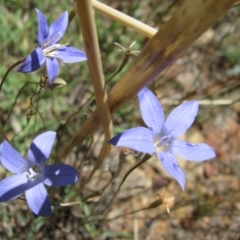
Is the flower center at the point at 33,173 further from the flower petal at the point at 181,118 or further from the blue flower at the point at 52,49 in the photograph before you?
the flower petal at the point at 181,118

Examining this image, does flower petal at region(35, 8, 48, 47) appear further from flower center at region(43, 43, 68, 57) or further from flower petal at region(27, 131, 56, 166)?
flower petal at region(27, 131, 56, 166)

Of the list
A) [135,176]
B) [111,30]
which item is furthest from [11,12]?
[135,176]

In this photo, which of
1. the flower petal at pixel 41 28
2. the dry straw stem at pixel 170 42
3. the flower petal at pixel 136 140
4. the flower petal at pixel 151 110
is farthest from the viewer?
the flower petal at pixel 41 28

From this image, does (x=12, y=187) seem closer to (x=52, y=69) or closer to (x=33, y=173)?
(x=33, y=173)

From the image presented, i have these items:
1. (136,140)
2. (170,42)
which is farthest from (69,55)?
(170,42)

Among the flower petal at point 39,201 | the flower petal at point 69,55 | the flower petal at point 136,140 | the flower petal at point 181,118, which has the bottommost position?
the flower petal at point 39,201

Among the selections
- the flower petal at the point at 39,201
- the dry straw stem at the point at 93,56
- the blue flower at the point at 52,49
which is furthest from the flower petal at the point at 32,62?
the flower petal at the point at 39,201
